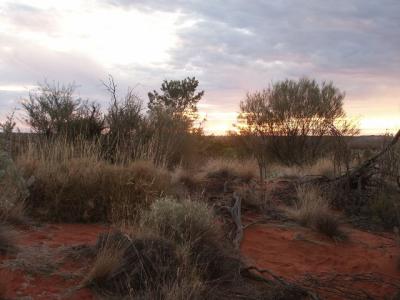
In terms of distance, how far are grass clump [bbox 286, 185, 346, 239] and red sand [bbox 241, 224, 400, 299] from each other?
0.17 meters

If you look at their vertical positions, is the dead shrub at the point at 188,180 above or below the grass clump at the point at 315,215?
above

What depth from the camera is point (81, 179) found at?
909 cm

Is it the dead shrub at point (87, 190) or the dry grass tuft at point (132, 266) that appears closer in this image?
the dry grass tuft at point (132, 266)

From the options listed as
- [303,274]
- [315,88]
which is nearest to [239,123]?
[315,88]

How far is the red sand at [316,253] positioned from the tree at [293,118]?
15.2 metres

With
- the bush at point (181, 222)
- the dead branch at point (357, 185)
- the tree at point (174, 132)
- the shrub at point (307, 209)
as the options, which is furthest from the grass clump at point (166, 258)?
the tree at point (174, 132)

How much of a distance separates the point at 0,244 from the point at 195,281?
8.32ft

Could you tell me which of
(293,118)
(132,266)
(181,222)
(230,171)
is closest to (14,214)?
(181,222)

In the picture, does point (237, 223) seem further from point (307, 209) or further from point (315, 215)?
point (307, 209)

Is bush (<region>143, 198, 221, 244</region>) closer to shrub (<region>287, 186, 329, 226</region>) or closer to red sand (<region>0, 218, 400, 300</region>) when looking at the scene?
red sand (<region>0, 218, 400, 300</region>)

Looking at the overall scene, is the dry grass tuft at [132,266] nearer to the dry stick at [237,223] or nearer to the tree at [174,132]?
the dry stick at [237,223]

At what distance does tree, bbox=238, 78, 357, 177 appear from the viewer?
81.2ft

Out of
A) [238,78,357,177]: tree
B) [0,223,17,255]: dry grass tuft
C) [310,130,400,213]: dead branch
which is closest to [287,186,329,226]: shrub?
[310,130,400,213]: dead branch

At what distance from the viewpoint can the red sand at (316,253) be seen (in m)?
7.15
